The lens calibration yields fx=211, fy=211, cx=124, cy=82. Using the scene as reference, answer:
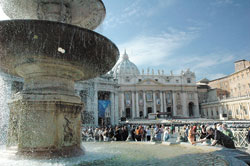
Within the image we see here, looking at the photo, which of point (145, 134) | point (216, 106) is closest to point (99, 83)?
point (145, 134)

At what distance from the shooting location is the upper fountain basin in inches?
203

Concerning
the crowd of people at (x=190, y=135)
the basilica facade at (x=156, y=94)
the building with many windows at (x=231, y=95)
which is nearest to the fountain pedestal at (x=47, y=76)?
the crowd of people at (x=190, y=135)

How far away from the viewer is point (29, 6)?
5.35m

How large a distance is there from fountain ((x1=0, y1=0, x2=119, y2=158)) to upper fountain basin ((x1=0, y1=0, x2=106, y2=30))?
1.3 inches

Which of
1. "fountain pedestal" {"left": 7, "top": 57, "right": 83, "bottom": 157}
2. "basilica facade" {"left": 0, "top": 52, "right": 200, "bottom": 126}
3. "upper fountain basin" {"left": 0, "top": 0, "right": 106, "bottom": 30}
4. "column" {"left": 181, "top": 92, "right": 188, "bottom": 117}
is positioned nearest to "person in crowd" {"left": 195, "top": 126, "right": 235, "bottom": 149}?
"fountain pedestal" {"left": 7, "top": 57, "right": 83, "bottom": 157}

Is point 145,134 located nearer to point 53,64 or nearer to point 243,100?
point 53,64

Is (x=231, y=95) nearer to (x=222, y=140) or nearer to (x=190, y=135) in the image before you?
(x=190, y=135)

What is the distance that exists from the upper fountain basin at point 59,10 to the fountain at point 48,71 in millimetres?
33

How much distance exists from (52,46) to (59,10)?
1.52 metres

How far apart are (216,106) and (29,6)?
185ft

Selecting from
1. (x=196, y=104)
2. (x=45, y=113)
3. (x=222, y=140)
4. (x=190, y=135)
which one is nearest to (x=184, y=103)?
(x=196, y=104)

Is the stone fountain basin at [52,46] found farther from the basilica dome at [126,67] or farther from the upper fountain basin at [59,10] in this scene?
the basilica dome at [126,67]

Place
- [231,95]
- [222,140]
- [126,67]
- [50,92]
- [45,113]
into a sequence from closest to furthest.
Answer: [45,113] → [50,92] → [222,140] → [231,95] → [126,67]

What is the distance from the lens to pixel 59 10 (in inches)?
205
